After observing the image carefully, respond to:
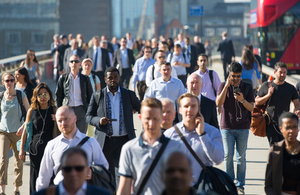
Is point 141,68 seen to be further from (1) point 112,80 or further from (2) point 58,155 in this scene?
(2) point 58,155

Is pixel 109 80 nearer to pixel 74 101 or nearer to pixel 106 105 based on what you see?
pixel 106 105

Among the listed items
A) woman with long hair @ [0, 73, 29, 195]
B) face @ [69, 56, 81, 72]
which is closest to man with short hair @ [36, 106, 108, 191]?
woman with long hair @ [0, 73, 29, 195]

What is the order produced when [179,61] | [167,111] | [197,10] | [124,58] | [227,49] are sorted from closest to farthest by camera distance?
[167,111] < [179,61] < [124,58] < [227,49] < [197,10]

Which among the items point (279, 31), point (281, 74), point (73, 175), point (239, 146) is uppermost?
point (279, 31)

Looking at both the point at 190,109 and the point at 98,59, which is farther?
the point at 98,59

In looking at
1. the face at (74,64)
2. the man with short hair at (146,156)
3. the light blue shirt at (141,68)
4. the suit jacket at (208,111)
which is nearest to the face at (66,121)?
the man with short hair at (146,156)

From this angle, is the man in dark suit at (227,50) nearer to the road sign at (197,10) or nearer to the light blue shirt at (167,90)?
the road sign at (197,10)

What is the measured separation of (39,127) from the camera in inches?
243

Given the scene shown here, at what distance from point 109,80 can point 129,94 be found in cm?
33

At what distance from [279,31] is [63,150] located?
16.7 meters

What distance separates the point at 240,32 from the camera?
275ft

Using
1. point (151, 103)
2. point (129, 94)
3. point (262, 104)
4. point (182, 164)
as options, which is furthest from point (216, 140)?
point (262, 104)

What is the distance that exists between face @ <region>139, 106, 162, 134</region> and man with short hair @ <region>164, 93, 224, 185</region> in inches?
21.3

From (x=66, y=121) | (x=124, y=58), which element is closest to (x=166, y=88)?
(x=66, y=121)
